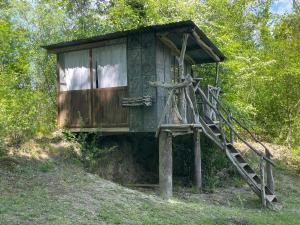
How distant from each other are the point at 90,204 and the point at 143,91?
4197 mm

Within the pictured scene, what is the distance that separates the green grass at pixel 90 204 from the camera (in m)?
6.99

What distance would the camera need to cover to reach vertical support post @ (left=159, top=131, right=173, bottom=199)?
393 inches

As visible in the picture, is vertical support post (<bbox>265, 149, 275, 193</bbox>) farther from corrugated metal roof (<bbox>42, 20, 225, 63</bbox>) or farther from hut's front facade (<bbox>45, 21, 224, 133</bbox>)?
corrugated metal roof (<bbox>42, 20, 225, 63</bbox>)

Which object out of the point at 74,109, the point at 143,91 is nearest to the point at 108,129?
the point at 74,109

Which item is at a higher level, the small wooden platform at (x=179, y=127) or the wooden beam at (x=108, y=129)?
the small wooden platform at (x=179, y=127)

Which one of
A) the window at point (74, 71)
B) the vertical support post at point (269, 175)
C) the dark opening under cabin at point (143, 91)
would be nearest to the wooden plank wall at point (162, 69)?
the dark opening under cabin at point (143, 91)

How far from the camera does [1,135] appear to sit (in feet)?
34.8

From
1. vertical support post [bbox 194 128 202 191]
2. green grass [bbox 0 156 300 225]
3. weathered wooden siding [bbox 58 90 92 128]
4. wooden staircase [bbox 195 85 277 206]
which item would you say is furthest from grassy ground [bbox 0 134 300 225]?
weathered wooden siding [bbox 58 90 92 128]

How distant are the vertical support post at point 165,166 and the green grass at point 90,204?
0.59m

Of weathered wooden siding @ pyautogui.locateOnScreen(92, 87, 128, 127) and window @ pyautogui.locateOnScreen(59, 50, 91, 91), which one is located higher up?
window @ pyautogui.locateOnScreen(59, 50, 91, 91)

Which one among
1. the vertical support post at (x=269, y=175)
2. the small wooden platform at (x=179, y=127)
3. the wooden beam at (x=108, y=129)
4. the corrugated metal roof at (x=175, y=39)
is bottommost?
the vertical support post at (x=269, y=175)

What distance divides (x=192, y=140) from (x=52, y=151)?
18.2ft

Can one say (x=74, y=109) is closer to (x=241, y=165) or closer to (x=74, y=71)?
(x=74, y=71)

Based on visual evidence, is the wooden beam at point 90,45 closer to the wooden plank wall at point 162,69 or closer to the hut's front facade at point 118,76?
the hut's front facade at point 118,76
